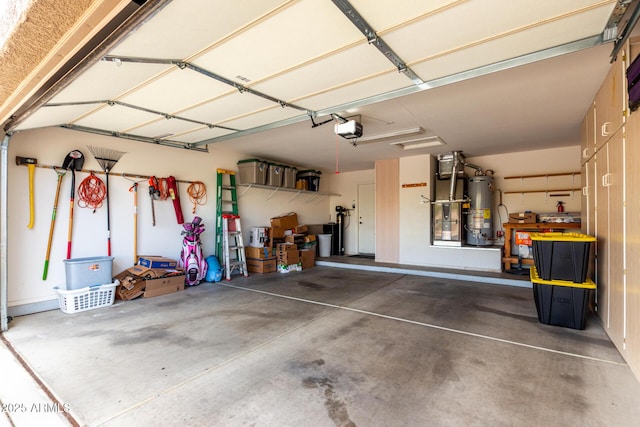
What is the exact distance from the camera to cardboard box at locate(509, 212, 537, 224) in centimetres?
571

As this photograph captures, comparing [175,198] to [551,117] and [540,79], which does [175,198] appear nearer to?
[540,79]

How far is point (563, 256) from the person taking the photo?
3.04 m

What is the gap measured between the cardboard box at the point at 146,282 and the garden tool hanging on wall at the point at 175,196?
1.00 meters

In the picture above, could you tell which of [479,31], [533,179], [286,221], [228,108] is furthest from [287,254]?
[533,179]

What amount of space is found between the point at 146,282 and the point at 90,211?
1.29 metres

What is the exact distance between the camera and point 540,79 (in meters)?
3.03

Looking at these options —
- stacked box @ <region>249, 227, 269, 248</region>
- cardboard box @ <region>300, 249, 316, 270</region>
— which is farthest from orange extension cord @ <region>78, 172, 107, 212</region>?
cardboard box @ <region>300, 249, 316, 270</region>

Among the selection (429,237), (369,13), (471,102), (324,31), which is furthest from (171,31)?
(429,237)

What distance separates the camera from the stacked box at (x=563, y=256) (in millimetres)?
2941

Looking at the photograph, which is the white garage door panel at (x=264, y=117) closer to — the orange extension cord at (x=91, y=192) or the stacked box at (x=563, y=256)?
the orange extension cord at (x=91, y=192)

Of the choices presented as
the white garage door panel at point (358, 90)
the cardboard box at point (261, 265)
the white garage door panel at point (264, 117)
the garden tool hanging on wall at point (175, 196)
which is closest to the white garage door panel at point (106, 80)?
the white garage door panel at point (264, 117)

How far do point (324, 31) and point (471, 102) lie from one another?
253cm

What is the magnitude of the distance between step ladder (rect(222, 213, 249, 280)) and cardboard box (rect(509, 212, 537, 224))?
557 centimetres

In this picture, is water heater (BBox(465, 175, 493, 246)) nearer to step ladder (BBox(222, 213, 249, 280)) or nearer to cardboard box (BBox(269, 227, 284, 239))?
cardboard box (BBox(269, 227, 284, 239))
